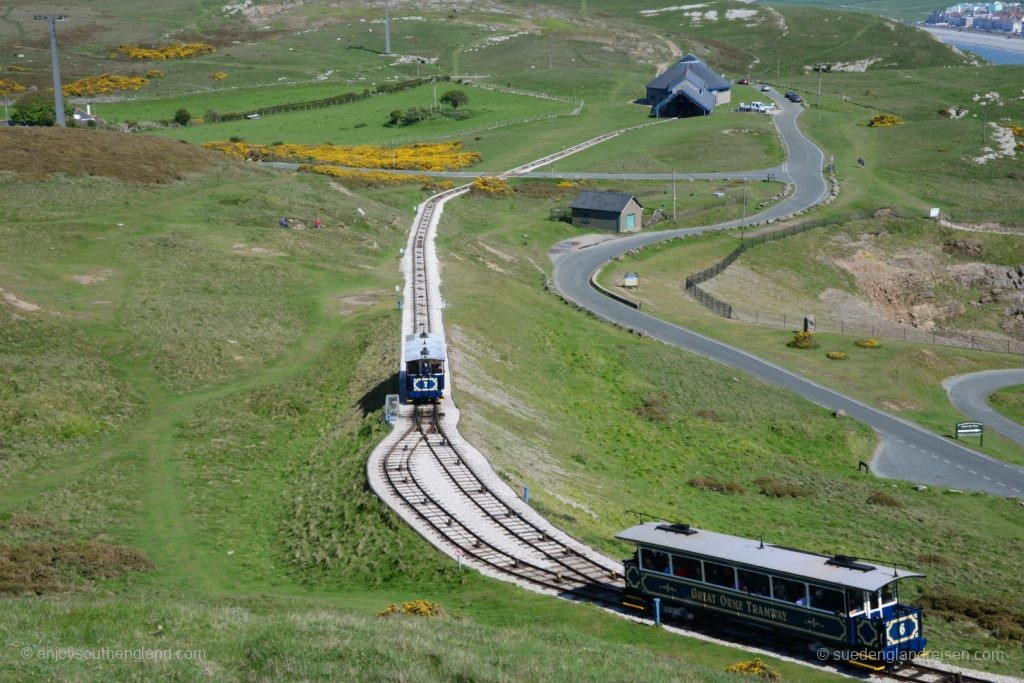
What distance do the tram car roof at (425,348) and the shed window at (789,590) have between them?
2643 cm

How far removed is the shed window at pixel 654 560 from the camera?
119ft

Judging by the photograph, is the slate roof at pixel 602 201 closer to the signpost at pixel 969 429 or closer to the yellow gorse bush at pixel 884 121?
the signpost at pixel 969 429

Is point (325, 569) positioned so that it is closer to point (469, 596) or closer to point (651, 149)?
point (469, 596)

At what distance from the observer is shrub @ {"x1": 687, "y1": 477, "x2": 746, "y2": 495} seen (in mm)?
60906

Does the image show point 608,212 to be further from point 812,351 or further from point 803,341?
point 812,351

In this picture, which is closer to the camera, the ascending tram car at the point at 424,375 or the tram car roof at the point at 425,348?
the ascending tram car at the point at 424,375

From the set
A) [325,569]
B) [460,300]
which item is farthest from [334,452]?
[460,300]

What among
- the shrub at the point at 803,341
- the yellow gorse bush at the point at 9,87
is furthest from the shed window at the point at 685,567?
the yellow gorse bush at the point at 9,87

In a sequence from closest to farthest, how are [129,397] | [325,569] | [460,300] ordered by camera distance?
[325,569] < [129,397] < [460,300]

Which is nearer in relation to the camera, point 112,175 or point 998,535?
point 998,535

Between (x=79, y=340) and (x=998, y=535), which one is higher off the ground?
(x=79, y=340)

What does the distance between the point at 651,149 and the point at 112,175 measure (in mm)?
80150

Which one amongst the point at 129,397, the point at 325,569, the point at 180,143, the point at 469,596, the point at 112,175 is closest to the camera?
the point at 469,596

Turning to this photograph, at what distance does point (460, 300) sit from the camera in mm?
81875
